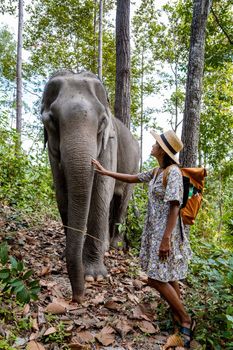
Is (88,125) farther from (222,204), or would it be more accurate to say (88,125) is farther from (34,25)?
(34,25)

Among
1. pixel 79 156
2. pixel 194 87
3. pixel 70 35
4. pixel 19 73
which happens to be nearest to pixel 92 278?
pixel 79 156

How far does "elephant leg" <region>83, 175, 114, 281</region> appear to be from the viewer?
4930mm

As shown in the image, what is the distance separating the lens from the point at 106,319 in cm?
373

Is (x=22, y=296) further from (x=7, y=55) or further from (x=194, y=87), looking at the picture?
(x=7, y=55)

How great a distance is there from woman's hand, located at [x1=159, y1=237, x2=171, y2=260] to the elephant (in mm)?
775

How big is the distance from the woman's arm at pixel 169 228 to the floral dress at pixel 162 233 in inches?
2.5

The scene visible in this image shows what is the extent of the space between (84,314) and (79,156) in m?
1.47

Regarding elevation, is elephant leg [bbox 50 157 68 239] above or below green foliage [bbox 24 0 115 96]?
below

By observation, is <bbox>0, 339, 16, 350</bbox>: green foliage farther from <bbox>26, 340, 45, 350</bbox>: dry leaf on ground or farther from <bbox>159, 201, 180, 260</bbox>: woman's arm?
<bbox>159, 201, 180, 260</bbox>: woman's arm

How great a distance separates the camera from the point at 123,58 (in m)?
7.68

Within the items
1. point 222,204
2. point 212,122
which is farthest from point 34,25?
point 222,204

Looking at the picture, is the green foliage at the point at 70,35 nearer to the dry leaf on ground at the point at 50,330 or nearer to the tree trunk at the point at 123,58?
the tree trunk at the point at 123,58

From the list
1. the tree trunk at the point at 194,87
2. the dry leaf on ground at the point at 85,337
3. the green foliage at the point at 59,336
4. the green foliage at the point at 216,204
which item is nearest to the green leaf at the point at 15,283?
the green foliage at the point at 59,336

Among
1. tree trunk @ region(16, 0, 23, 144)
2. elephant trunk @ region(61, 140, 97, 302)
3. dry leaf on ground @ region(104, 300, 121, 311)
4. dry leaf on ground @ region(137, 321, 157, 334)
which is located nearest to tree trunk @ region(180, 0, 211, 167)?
elephant trunk @ region(61, 140, 97, 302)
